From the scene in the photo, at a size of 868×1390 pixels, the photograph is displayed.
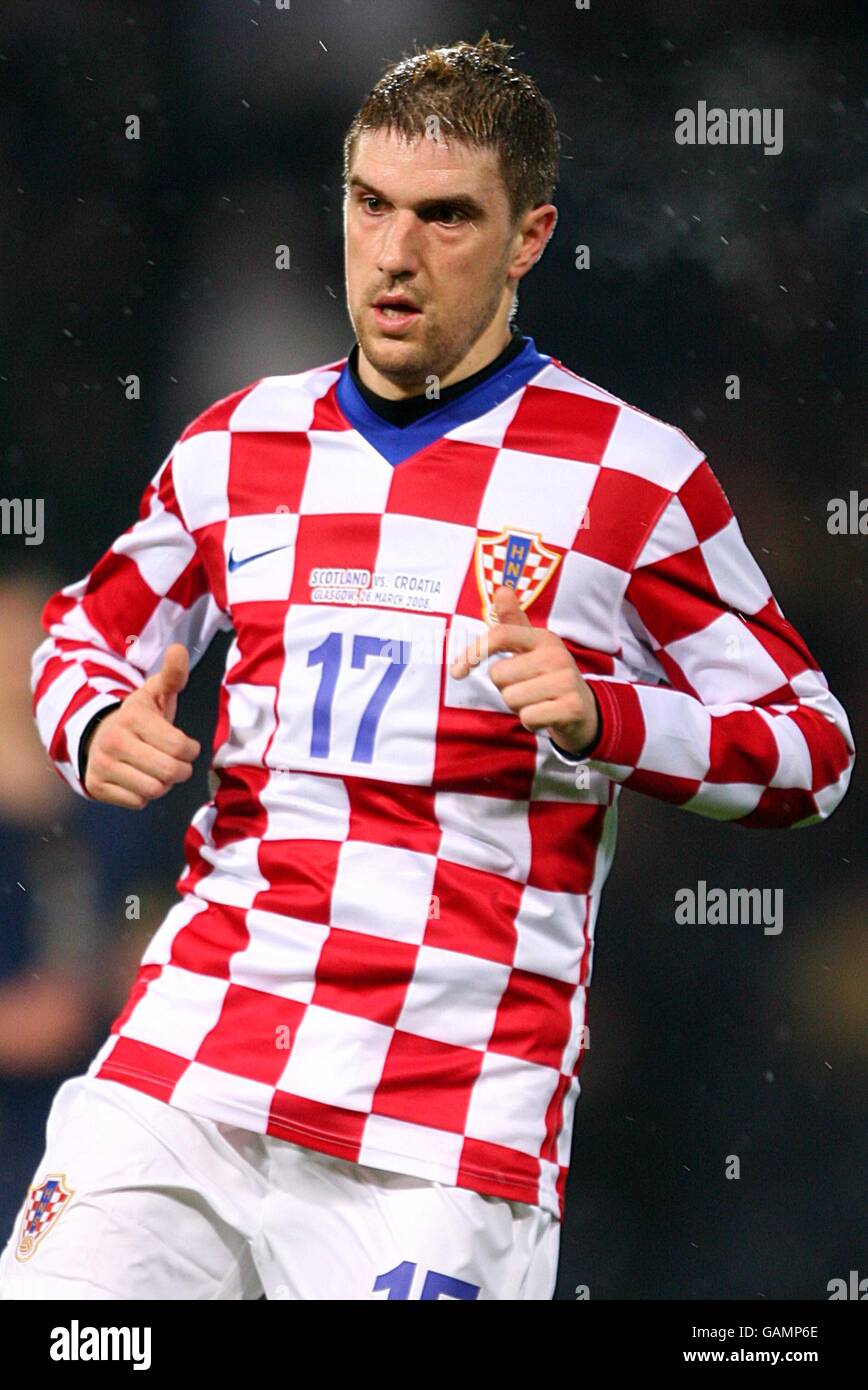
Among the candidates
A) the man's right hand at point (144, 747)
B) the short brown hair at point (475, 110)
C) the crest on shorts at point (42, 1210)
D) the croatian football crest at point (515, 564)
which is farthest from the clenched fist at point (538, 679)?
the crest on shorts at point (42, 1210)

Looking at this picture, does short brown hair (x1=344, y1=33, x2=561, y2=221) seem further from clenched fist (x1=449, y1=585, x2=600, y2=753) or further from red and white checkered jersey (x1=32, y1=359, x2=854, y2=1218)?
clenched fist (x1=449, y1=585, x2=600, y2=753)

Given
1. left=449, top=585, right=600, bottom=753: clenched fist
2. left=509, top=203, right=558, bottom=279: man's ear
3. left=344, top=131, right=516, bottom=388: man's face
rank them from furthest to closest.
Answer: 1. left=509, top=203, right=558, bottom=279: man's ear
2. left=344, top=131, right=516, bottom=388: man's face
3. left=449, top=585, right=600, bottom=753: clenched fist

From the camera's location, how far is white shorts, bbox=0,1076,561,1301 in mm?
1703

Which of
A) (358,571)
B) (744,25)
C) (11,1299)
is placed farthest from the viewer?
(744,25)

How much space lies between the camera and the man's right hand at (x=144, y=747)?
5.75 feet

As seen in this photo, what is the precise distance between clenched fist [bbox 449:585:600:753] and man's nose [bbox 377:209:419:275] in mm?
413

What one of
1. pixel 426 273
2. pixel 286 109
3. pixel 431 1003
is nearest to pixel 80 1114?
pixel 431 1003

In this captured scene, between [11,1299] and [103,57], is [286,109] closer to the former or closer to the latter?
[103,57]

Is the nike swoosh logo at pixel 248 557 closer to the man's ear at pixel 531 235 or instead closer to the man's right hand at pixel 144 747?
the man's right hand at pixel 144 747

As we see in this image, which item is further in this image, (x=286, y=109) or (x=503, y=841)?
(x=286, y=109)

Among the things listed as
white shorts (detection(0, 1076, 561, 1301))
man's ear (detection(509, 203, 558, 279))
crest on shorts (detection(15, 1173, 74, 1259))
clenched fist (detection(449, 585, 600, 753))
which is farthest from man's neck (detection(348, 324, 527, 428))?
crest on shorts (detection(15, 1173, 74, 1259))

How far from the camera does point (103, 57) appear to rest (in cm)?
274

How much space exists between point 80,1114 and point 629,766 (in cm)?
68

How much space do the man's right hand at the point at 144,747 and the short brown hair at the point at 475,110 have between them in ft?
2.10
